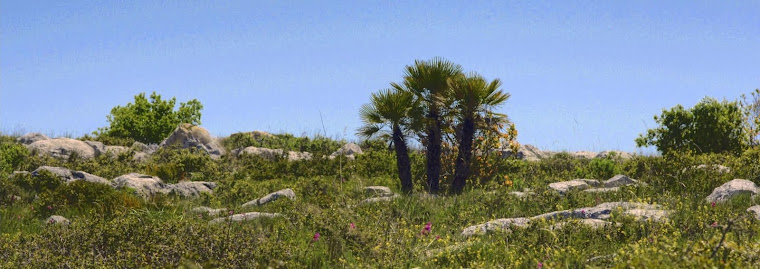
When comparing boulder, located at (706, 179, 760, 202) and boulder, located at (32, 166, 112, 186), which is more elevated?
boulder, located at (32, 166, 112, 186)

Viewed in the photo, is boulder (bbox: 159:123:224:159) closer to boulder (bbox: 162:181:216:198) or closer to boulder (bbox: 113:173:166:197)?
boulder (bbox: 162:181:216:198)

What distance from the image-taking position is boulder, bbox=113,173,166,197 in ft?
52.6

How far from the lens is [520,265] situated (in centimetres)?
785

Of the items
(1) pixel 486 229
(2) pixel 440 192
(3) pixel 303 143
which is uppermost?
(3) pixel 303 143

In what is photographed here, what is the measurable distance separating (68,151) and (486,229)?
780 inches

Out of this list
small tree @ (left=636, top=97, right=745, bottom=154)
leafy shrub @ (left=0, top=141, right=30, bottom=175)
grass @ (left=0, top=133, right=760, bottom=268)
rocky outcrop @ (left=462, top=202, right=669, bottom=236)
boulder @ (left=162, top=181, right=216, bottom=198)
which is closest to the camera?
grass @ (left=0, top=133, right=760, bottom=268)

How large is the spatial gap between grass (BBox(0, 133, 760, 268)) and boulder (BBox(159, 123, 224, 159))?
498 inches

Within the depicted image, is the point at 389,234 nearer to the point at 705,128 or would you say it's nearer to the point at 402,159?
the point at 402,159

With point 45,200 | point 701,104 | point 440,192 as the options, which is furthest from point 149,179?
point 701,104

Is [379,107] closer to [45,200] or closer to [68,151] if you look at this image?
[45,200]

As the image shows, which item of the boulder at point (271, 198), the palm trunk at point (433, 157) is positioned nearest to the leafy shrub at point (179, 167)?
the boulder at point (271, 198)

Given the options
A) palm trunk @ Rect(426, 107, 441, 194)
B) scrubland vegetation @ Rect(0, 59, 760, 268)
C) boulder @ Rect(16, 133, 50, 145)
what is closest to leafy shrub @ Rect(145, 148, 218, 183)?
scrubland vegetation @ Rect(0, 59, 760, 268)

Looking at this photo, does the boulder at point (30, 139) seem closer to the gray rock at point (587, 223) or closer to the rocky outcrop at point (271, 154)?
the rocky outcrop at point (271, 154)

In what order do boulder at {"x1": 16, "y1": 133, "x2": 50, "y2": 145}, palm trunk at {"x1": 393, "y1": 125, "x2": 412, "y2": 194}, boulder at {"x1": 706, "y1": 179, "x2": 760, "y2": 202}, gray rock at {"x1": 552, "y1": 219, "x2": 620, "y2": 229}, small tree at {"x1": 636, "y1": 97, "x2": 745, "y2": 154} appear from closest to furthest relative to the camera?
gray rock at {"x1": 552, "y1": 219, "x2": 620, "y2": 229} < boulder at {"x1": 706, "y1": 179, "x2": 760, "y2": 202} < palm trunk at {"x1": 393, "y1": 125, "x2": 412, "y2": 194} < small tree at {"x1": 636, "y1": 97, "x2": 745, "y2": 154} < boulder at {"x1": 16, "y1": 133, "x2": 50, "y2": 145}
